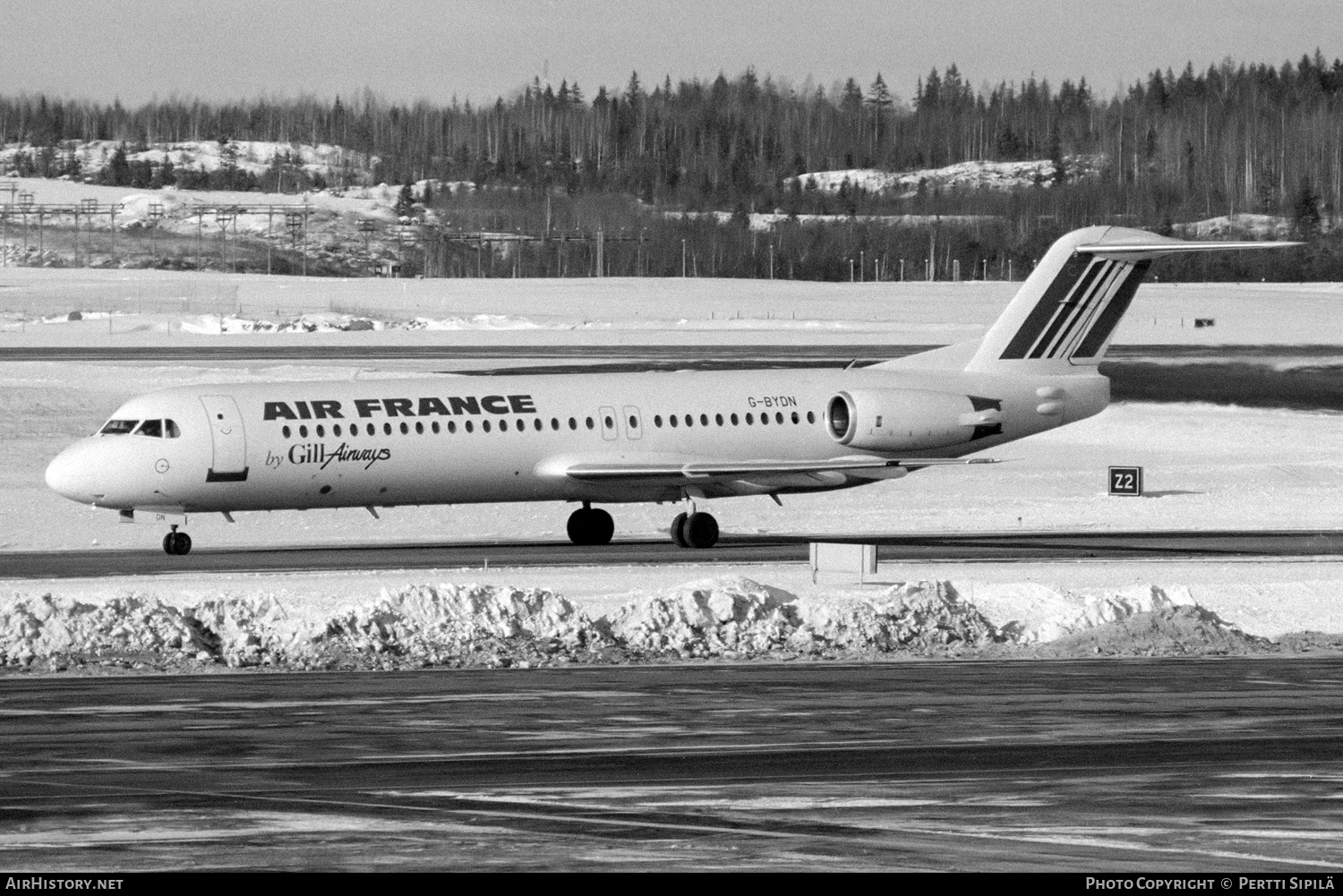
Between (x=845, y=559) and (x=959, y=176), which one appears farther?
(x=959, y=176)

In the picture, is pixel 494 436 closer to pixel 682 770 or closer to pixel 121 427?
pixel 121 427

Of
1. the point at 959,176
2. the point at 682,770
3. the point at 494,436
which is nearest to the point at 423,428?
the point at 494,436

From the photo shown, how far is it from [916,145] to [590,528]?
131102 millimetres

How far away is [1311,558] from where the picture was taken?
32.1 meters

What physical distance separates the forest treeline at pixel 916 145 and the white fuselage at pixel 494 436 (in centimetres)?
8518

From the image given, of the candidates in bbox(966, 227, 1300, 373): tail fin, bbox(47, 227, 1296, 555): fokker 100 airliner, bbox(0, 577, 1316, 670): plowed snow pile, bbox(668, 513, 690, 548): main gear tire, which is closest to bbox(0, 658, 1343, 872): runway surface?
bbox(0, 577, 1316, 670): plowed snow pile

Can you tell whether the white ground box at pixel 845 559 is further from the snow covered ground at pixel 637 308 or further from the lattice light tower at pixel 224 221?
the lattice light tower at pixel 224 221

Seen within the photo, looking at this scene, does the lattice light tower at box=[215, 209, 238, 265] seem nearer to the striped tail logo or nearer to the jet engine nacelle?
the striped tail logo

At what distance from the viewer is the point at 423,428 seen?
33.3 metres

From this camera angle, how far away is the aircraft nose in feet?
102
